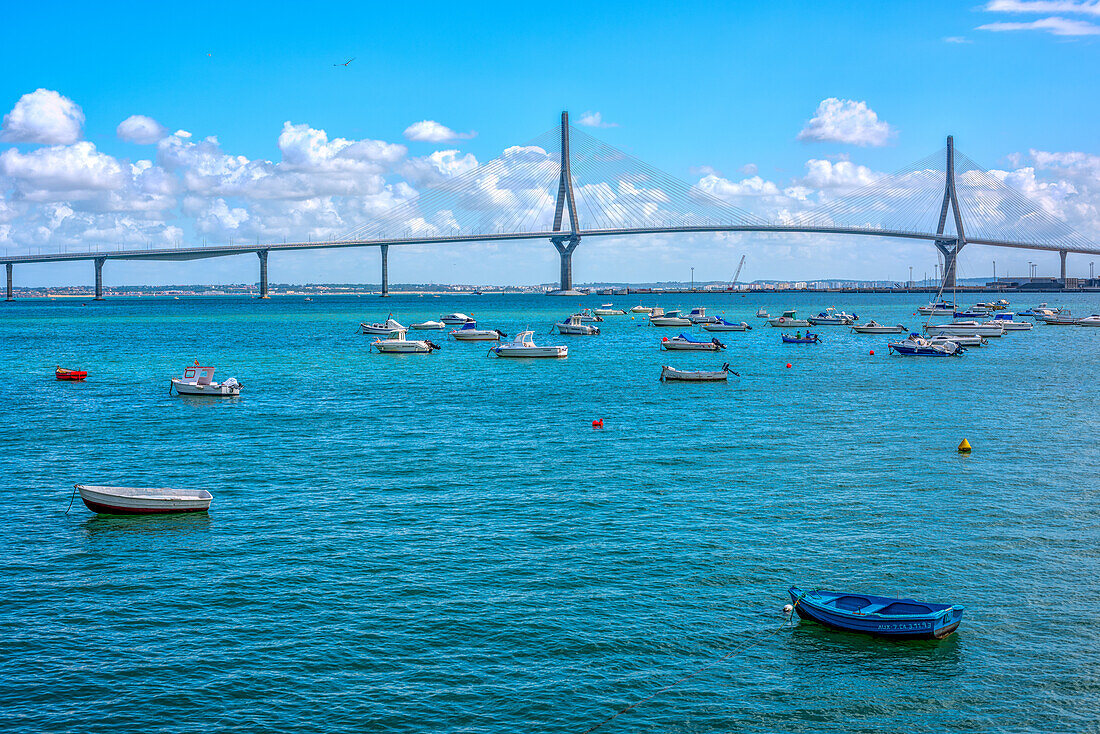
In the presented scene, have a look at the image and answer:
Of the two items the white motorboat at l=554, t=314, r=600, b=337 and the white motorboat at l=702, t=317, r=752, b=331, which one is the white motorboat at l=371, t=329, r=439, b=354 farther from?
the white motorboat at l=702, t=317, r=752, b=331

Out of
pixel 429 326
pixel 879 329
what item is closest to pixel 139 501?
pixel 429 326

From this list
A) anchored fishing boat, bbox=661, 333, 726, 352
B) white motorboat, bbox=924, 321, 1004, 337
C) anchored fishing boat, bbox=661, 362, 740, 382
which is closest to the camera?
anchored fishing boat, bbox=661, 362, 740, 382

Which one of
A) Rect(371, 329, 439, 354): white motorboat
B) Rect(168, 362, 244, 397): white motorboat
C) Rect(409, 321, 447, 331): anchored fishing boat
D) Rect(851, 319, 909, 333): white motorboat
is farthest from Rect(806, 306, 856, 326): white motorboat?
Rect(168, 362, 244, 397): white motorboat

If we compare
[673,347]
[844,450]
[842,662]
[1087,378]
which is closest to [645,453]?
[844,450]

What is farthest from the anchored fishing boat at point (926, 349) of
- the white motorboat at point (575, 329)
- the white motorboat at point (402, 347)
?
the white motorboat at point (402, 347)

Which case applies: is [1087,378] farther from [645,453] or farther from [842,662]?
[842,662]

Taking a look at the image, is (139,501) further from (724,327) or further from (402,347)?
(724,327)
